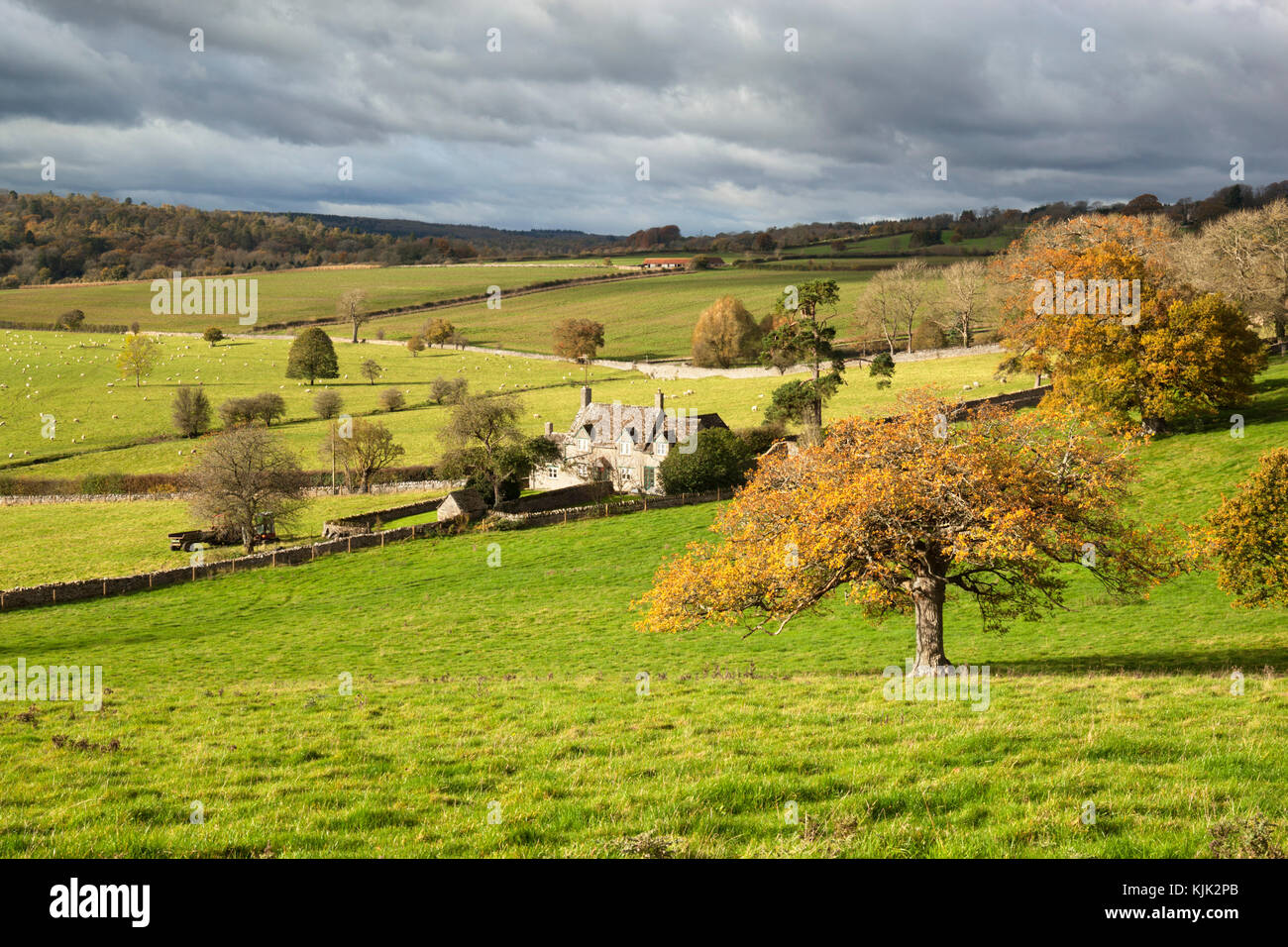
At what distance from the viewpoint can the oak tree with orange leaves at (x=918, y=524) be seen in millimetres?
19672

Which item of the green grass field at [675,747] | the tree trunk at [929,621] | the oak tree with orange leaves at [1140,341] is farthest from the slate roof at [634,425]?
the tree trunk at [929,621]

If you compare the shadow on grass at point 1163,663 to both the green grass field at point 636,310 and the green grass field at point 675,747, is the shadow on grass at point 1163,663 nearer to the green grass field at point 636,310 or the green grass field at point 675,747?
the green grass field at point 675,747

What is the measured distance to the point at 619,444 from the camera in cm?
7188

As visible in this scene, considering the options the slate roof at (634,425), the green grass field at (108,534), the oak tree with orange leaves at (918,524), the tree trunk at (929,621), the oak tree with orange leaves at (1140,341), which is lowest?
the green grass field at (108,534)

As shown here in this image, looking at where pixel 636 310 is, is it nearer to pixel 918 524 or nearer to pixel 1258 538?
pixel 1258 538

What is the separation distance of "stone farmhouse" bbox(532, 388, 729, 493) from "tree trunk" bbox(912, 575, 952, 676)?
43.7 meters

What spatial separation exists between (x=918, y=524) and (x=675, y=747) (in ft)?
35.0

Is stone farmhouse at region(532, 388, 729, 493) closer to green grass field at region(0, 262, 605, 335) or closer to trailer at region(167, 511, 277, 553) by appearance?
trailer at region(167, 511, 277, 553)

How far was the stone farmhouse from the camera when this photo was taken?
67938mm

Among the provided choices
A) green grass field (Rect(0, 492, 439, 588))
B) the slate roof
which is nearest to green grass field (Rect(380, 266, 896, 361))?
the slate roof

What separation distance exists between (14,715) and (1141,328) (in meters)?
53.5

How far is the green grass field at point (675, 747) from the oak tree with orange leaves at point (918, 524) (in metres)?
2.22

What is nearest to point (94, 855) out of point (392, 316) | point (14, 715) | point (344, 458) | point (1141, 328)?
point (14, 715)
